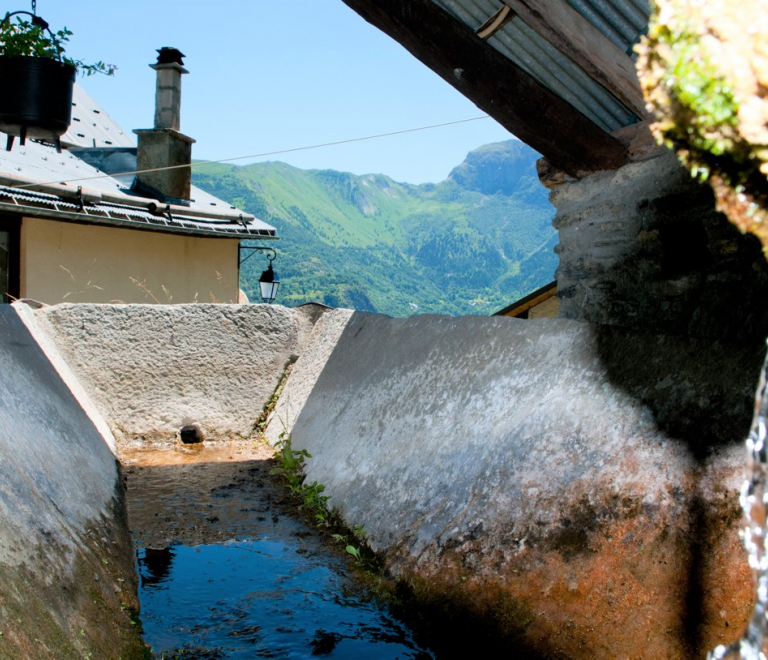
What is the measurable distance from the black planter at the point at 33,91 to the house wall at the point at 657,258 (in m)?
3.68

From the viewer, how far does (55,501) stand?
286 cm

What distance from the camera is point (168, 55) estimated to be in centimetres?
1265

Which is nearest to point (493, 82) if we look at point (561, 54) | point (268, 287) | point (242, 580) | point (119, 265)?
point (561, 54)

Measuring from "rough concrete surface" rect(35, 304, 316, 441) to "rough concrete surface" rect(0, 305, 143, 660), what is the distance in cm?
221

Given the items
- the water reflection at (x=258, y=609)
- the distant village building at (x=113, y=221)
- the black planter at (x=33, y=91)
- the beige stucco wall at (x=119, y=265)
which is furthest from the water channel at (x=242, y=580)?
the distant village building at (x=113, y=221)

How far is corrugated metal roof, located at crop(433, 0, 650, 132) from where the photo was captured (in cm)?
413

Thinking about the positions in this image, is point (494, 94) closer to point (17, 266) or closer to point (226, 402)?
point (226, 402)

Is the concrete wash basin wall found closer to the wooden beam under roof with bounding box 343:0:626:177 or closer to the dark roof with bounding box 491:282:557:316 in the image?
the wooden beam under roof with bounding box 343:0:626:177

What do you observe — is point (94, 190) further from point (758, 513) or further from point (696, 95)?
point (758, 513)

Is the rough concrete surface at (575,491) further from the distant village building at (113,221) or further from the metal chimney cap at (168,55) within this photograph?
the metal chimney cap at (168,55)

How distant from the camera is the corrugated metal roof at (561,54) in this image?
413 cm

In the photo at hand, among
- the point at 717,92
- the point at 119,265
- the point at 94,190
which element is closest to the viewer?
the point at 717,92

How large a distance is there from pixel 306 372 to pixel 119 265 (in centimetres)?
555

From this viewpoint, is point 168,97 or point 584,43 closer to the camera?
point 584,43
